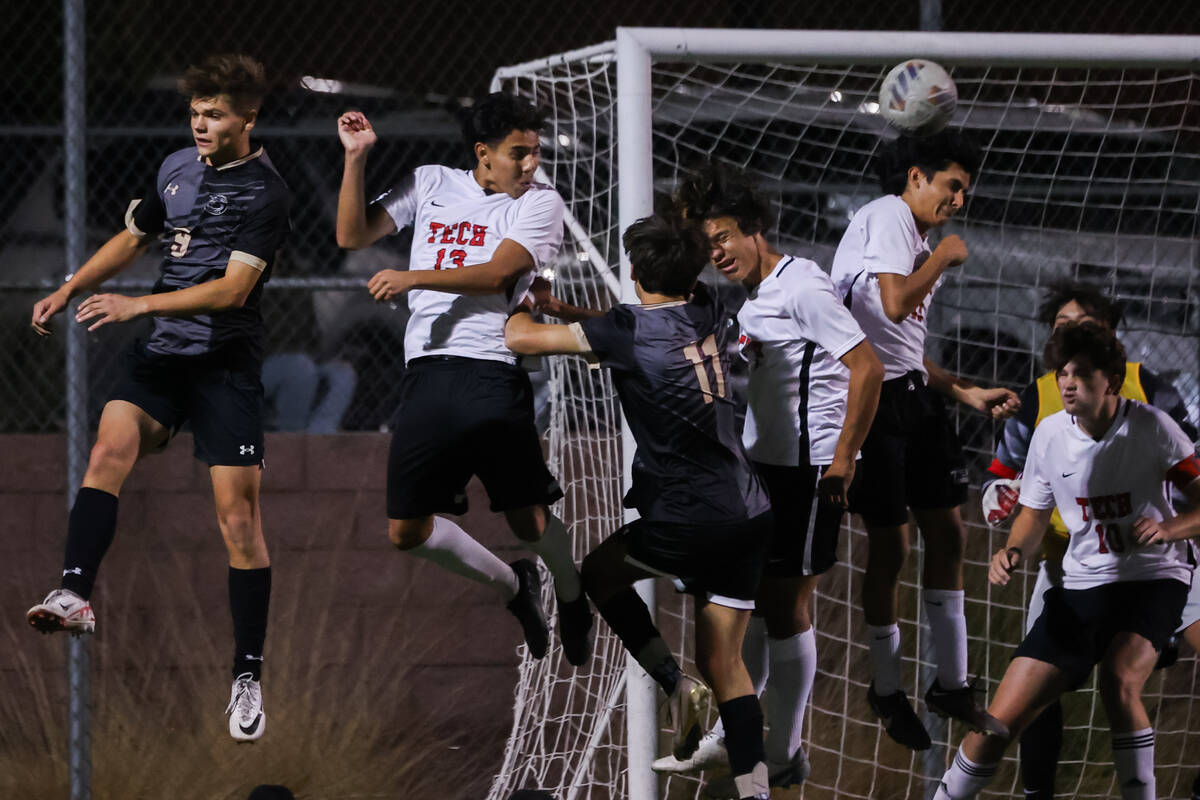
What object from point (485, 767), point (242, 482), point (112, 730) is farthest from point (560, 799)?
point (242, 482)

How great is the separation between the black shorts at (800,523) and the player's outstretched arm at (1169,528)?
836 millimetres

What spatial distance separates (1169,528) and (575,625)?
173 cm

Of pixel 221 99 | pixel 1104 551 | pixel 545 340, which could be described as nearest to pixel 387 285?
pixel 545 340

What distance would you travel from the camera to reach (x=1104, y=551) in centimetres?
427

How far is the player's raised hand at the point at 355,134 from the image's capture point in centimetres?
391

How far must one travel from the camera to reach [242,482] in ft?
13.2

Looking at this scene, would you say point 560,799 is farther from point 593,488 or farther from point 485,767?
point 593,488

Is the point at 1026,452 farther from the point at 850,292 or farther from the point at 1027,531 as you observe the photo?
the point at 850,292

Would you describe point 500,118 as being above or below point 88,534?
above

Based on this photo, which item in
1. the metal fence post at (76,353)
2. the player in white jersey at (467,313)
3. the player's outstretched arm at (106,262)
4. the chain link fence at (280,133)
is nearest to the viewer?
the player in white jersey at (467,313)

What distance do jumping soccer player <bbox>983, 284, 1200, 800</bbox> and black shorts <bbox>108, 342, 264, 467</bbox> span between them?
2246mm

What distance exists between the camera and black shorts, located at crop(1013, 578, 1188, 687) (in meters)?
4.21

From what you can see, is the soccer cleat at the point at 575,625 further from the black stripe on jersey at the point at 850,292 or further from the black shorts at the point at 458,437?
the black stripe on jersey at the point at 850,292

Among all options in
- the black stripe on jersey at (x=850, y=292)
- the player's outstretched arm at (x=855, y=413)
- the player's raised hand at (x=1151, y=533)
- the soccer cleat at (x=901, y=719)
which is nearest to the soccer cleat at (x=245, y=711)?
the player's outstretched arm at (x=855, y=413)
